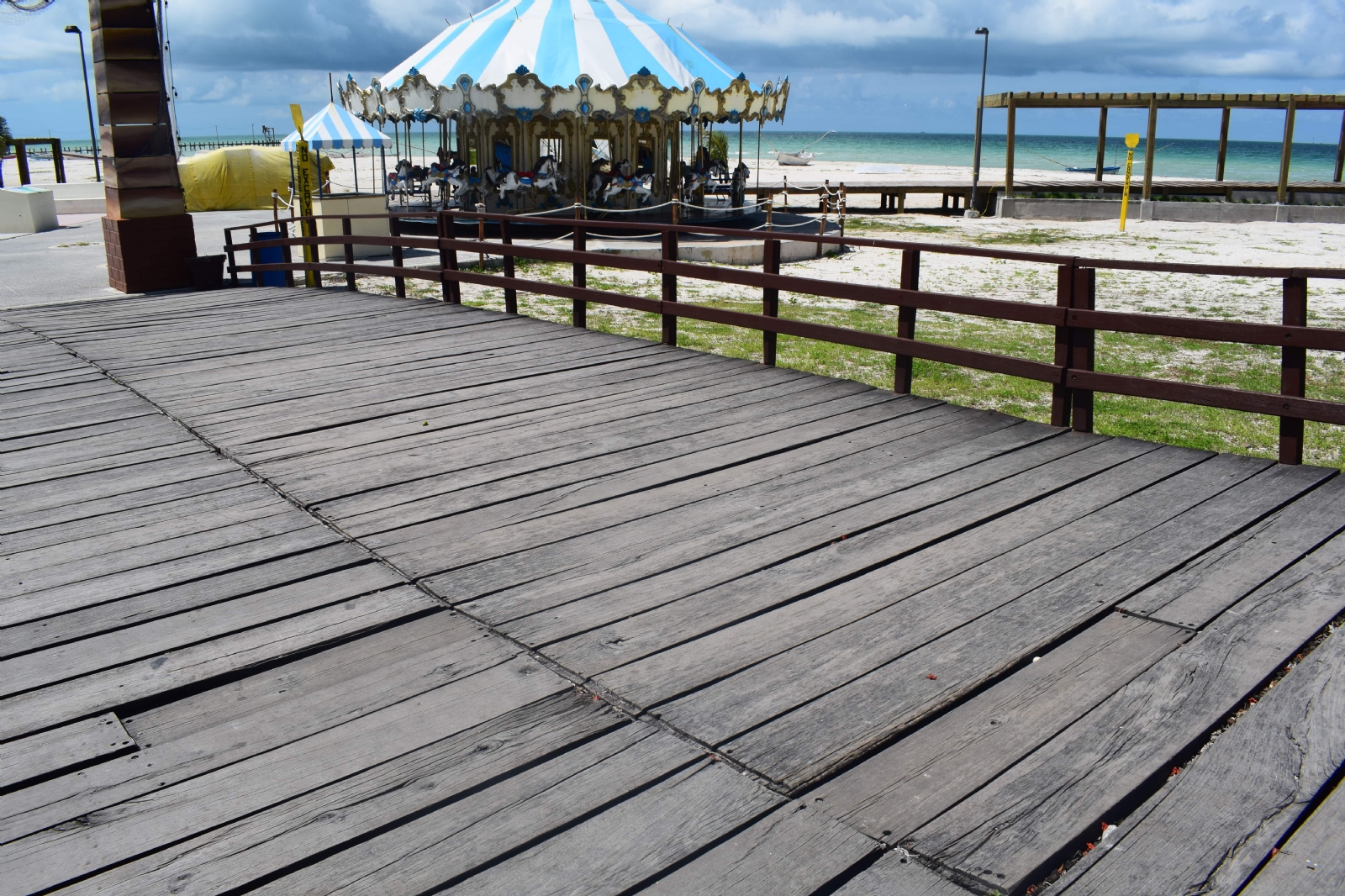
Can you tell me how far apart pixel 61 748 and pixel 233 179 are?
3180cm

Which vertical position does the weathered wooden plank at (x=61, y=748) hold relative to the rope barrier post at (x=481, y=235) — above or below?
below

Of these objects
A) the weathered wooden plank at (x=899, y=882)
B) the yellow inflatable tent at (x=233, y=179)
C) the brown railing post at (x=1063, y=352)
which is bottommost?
the weathered wooden plank at (x=899, y=882)

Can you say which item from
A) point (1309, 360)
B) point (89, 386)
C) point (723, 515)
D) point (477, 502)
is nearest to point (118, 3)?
point (89, 386)

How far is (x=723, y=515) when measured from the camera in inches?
180

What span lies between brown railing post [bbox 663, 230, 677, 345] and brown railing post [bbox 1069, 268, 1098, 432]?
3212 mm

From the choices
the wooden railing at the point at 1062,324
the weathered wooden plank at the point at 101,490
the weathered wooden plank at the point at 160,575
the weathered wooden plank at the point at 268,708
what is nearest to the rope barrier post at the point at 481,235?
the wooden railing at the point at 1062,324

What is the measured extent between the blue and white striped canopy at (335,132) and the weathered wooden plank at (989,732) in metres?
23.6

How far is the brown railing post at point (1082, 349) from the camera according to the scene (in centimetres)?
579

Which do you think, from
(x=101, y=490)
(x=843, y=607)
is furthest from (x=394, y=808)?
(x=101, y=490)

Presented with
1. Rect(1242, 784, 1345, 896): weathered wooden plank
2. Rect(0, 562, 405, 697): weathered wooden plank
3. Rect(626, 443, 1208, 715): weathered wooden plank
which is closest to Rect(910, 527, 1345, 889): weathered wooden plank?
Rect(1242, 784, 1345, 896): weathered wooden plank

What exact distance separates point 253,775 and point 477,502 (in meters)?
2.13

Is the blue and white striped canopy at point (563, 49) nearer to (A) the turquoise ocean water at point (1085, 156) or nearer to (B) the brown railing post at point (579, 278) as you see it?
(B) the brown railing post at point (579, 278)

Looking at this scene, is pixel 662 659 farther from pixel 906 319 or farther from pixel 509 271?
pixel 509 271

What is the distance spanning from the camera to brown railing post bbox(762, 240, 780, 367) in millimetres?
7434
